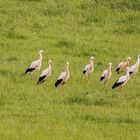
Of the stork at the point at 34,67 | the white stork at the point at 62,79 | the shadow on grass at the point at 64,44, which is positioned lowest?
the white stork at the point at 62,79

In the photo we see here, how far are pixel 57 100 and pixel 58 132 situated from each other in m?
3.05

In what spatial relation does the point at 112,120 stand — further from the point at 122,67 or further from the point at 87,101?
the point at 122,67

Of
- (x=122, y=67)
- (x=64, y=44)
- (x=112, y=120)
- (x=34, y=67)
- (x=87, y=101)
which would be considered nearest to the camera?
(x=112, y=120)

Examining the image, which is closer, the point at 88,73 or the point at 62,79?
the point at 62,79

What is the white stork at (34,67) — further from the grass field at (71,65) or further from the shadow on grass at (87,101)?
the shadow on grass at (87,101)

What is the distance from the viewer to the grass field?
14.3 meters

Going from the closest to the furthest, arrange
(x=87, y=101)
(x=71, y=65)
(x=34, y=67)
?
1. (x=87, y=101)
2. (x=34, y=67)
3. (x=71, y=65)

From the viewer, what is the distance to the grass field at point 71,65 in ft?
47.0

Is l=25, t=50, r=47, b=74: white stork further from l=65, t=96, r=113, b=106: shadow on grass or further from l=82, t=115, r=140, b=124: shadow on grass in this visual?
l=82, t=115, r=140, b=124: shadow on grass

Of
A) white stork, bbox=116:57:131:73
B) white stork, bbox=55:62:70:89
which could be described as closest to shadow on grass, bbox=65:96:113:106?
white stork, bbox=55:62:70:89

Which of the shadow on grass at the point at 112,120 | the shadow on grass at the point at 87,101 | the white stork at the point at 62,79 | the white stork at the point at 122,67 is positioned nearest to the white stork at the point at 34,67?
the white stork at the point at 62,79

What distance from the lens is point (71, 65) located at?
72.4 feet

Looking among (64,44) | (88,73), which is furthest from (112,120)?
(64,44)

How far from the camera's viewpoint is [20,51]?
23391mm
